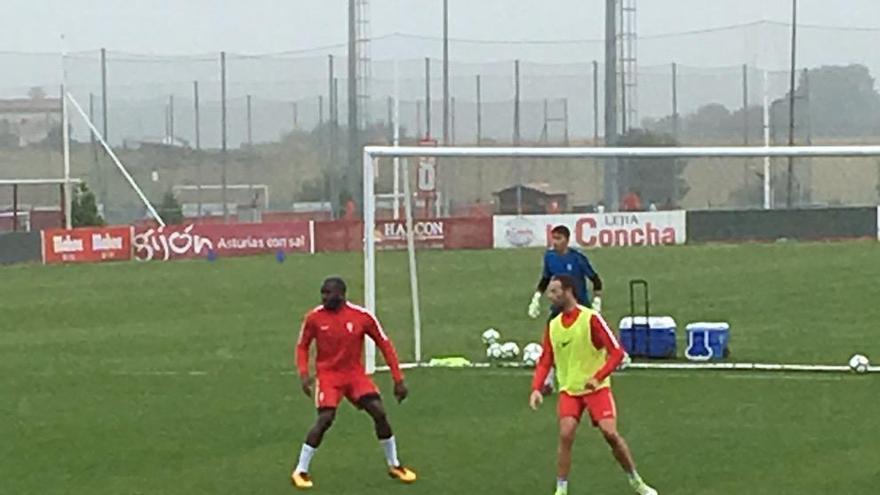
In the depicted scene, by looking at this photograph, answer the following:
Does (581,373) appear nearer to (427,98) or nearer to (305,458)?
(305,458)

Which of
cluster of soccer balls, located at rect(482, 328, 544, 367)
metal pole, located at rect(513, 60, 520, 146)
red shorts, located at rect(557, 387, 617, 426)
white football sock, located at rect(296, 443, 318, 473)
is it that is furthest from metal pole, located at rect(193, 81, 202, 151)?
red shorts, located at rect(557, 387, 617, 426)

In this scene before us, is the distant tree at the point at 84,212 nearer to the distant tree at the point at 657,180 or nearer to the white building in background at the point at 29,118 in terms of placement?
the white building in background at the point at 29,118

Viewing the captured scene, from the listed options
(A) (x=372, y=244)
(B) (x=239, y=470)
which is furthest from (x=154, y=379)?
(B) (x=239, y=470)

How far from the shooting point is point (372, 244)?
22.7 m

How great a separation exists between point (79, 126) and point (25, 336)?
34604 millimetres

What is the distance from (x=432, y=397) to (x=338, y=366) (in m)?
5.86

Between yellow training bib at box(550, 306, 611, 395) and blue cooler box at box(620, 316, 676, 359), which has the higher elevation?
yellow training bib at box(550, 306, 611, 395)

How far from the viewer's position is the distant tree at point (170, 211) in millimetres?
60906

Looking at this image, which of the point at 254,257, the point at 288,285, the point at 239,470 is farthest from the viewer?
the point at 254,257

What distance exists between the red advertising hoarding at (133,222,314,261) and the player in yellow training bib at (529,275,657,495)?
39997mm

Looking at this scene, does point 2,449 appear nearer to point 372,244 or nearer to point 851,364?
point 372,244

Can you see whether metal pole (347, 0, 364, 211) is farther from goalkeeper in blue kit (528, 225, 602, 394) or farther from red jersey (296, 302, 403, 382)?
red jersey (296, 302, 403, 382)

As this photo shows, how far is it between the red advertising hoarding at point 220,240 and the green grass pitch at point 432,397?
12718mm

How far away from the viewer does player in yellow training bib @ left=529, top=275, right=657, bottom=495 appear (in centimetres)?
1288
